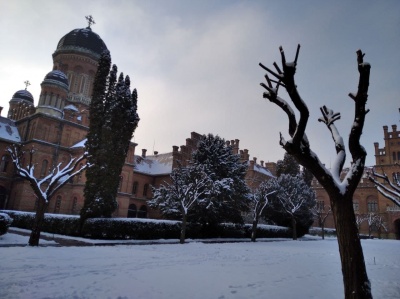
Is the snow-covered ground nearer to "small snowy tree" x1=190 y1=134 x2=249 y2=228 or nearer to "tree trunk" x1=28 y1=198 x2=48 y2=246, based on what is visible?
"tree trunk" x1=28 y1=198 x2=48 y2=246

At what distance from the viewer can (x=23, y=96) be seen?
53.8m

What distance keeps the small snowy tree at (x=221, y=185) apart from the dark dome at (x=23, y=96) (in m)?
42.2

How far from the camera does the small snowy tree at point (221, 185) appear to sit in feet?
82.1

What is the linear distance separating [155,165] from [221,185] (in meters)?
24.6

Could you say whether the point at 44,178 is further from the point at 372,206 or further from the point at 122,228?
the point at 372,206

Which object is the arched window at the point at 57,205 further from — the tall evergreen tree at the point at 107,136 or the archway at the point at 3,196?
the tall evergreen tree at the point at 107,136

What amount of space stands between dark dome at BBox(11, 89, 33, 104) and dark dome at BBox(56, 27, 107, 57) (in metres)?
11.5

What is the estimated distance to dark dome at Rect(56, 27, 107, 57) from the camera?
49.3 meters

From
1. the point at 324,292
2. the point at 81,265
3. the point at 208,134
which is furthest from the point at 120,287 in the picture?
the point at 208,134

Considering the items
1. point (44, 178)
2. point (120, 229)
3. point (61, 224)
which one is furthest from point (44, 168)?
point (44, 178)

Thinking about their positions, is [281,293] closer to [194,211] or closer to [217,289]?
[217,289]

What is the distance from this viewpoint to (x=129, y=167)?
130 ft

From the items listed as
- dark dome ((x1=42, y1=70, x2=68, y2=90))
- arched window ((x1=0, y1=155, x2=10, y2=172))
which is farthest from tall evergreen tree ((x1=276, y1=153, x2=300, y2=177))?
arched window ((x1=0, y1=155, x2=10, y2=172))

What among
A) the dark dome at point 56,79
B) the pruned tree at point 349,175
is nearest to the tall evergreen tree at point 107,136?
the pruned tree at point 349,175
